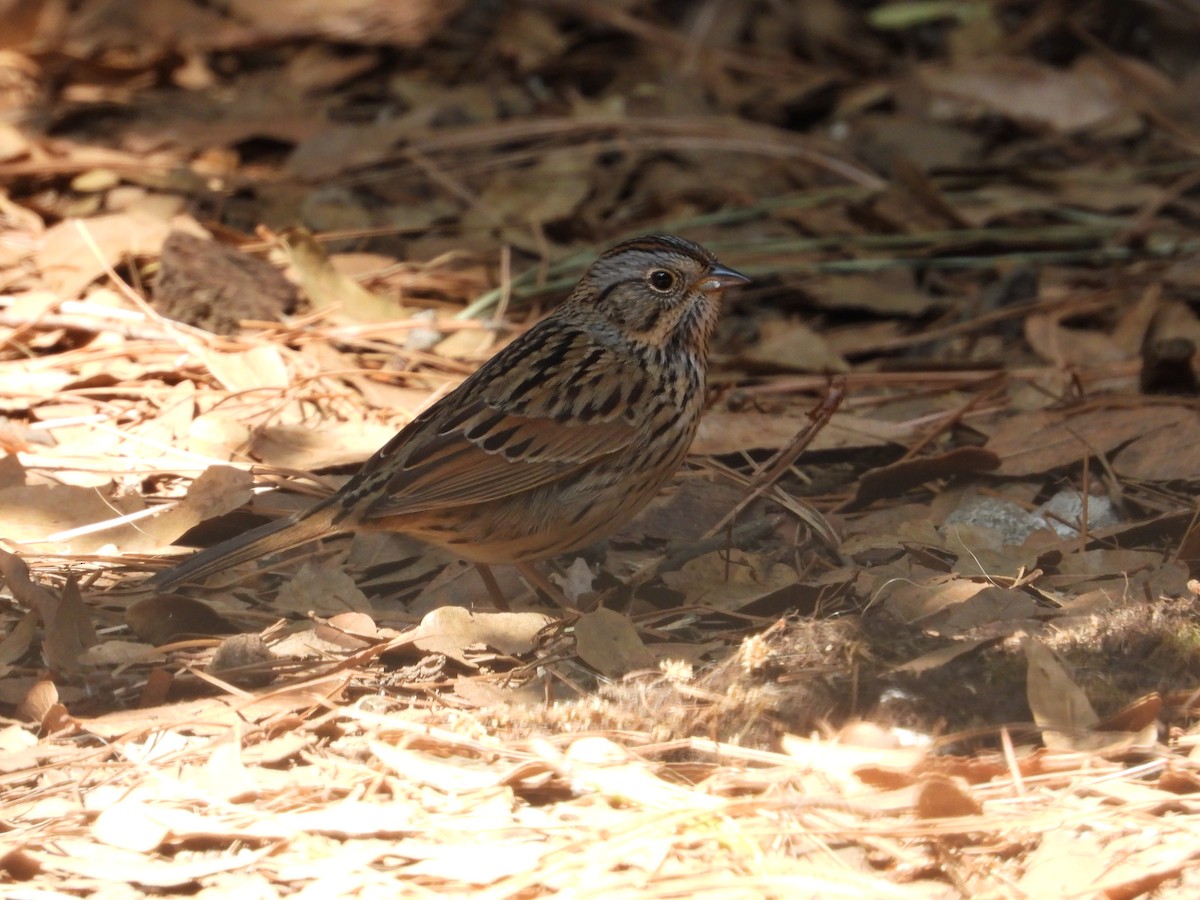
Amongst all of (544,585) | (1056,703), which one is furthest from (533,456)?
(1056,703)

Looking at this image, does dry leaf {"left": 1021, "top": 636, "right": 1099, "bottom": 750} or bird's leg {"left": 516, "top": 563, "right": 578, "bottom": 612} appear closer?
dry leaf {"left": 1021, "top": 636, "right": 1099, "bottom": 750}

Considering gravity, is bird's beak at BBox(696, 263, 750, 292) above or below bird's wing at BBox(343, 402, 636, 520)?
above

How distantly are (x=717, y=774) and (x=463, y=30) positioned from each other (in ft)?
19.3

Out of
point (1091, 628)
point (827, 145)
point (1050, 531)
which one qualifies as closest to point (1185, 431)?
point (1050, 531)

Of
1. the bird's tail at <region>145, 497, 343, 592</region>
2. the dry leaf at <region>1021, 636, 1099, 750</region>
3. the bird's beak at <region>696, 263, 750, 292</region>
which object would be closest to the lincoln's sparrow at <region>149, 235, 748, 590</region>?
the bird's tail at <region>145, 497, 343, 592</region>

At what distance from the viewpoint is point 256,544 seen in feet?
14.2

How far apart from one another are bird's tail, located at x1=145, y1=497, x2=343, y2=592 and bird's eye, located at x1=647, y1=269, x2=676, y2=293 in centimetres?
127

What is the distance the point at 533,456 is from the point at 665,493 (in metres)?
0.69

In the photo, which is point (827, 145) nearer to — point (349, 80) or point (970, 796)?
point (349, 80)

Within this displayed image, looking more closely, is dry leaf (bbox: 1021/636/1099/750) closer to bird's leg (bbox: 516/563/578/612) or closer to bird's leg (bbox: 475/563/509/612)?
bird's leg (bbox: 516/563/578/612)

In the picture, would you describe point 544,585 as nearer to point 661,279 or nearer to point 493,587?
point 493,587

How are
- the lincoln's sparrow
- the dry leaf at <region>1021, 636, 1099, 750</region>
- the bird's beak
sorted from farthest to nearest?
the bird's beak, the lincoln's sparrow, the dry leaf at <region>1021, 636, 1099, 750</region>

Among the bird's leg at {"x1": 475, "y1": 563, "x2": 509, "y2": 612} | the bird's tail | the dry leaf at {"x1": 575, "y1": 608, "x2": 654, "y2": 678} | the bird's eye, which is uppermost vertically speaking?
the bird's eye

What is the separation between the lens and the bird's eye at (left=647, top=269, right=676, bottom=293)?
4.93 m
